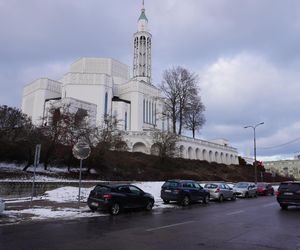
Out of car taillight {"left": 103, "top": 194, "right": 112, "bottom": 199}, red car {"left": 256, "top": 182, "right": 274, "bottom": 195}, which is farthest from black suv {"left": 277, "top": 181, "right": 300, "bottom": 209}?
red car {"left": 256, "top": 182, "right": 274, "bottom": 195}

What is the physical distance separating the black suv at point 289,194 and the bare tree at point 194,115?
41100 mm

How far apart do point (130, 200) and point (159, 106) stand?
81427 millimetres

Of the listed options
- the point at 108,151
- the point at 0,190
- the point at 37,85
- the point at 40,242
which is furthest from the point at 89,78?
the point at 40,242

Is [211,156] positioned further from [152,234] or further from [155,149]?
[152,234]

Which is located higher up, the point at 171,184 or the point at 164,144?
the point at 164,144

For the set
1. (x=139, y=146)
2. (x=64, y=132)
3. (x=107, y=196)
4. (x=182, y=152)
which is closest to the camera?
(x=107, y=196)

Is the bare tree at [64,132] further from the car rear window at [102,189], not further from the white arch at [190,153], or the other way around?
the white arch at [190,153]

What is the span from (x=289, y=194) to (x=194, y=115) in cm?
4553

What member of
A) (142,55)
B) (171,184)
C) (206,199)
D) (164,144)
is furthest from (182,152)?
(142,55)

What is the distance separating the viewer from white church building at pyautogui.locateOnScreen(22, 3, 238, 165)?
86.1 meters

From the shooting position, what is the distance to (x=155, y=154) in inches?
1960

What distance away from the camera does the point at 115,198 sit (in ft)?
54.3

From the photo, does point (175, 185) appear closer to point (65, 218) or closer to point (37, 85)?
point (65, 218)

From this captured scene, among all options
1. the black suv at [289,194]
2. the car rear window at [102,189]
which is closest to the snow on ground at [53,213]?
the car rear window at [102,189]
